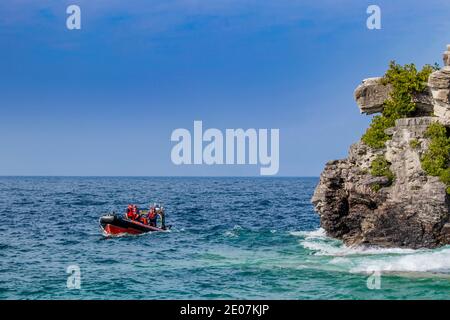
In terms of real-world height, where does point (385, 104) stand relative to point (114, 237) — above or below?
above

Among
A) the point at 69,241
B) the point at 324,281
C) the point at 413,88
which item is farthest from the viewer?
the point at 69,241

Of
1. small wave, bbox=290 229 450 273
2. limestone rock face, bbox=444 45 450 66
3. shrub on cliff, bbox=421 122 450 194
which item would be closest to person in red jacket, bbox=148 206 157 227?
small wave, bbox=290 229 450 273

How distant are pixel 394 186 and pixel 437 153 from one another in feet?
11.0

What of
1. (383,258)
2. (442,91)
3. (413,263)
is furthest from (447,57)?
(413,263)

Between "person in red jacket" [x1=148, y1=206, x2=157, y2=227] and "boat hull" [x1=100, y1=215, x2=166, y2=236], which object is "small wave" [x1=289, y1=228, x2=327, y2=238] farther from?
"boat hull" [x1=100, y1=215, x2=166, y2=236]

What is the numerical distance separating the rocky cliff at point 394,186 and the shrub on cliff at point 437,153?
306 mm

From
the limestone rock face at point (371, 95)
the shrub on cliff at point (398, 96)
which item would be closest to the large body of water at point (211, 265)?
the shrub on cliff at point (398, 96)

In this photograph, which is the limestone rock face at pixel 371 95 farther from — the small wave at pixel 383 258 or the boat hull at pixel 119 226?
the boat hull at pixel 119 226

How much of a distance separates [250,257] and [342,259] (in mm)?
5781

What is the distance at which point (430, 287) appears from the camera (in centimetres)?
2934

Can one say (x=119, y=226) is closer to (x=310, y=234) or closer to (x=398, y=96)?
(x=310, y=234)

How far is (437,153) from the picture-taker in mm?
38750

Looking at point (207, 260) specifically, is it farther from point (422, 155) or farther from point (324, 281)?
point (422, 155)
